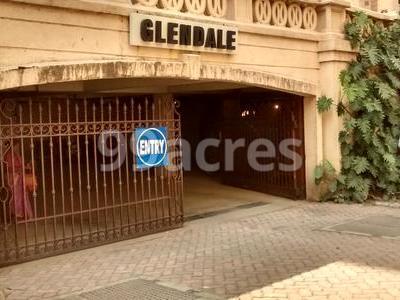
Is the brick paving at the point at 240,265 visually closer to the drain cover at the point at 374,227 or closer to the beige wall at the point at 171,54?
the drain cover at the point at 374,227

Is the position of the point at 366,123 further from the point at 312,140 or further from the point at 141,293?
the point at 141,293

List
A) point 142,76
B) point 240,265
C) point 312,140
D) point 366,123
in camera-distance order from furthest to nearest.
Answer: point 312,140, point 366,123, point 142,76, point 240,265

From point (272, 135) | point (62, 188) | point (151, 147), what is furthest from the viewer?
point (272, 135)

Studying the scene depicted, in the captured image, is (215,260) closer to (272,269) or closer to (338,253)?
(272,269)

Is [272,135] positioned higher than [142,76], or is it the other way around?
[142,76]

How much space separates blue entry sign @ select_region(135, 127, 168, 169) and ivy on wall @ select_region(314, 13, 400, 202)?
3.56m

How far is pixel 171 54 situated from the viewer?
830 cm

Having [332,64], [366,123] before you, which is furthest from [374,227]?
[332,64]

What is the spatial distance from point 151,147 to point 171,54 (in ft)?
4.70

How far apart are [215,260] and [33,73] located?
3.13m

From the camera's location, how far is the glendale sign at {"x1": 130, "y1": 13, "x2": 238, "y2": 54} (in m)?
7.71

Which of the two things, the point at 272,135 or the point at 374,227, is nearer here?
the point at 374,227

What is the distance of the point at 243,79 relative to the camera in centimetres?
931

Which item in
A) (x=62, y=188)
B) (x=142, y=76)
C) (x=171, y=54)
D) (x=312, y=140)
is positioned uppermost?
(x=171, y=54)
